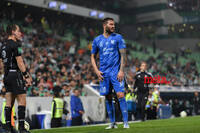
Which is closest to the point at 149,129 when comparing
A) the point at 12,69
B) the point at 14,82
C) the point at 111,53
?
the point at 111,53

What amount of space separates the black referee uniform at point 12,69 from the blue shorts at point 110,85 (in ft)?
6.18

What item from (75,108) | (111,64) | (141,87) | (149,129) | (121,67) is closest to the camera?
(149,129)

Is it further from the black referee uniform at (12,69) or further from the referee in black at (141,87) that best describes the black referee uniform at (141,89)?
the black referee uniform at (12,69)

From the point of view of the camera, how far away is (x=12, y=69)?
6.54 meters

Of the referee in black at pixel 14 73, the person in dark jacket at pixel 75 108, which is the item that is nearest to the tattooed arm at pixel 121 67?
the referee in black at pixel 14 73

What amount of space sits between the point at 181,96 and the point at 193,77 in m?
7.33

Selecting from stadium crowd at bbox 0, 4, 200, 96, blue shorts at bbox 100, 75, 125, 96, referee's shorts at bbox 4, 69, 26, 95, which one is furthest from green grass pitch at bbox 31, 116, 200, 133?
stadium crowd at bbox 0, 4, 200, 96

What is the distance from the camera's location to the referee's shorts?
6473 mm

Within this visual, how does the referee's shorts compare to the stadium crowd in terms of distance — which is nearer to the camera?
the referee's shorts

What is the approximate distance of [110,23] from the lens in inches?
301

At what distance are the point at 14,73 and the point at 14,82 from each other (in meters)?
0.17

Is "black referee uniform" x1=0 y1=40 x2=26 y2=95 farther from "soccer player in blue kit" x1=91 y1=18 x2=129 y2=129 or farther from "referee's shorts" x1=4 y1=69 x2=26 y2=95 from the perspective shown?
"soccer player in blue kit" x1=91 y1=18 x2=129 y2=129

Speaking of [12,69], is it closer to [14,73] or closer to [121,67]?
[14,73]

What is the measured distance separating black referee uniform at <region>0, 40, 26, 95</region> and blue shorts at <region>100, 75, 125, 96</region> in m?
1.88
